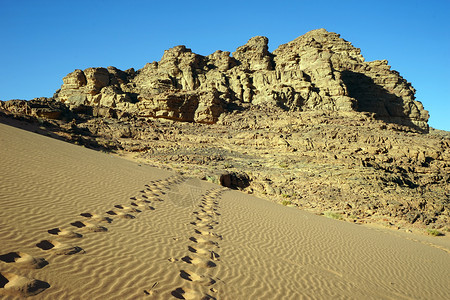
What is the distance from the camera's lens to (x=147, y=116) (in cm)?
3622

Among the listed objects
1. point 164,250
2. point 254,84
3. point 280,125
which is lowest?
point 164,250

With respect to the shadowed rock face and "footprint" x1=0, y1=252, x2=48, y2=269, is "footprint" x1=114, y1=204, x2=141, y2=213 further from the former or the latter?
the shadowed rock face

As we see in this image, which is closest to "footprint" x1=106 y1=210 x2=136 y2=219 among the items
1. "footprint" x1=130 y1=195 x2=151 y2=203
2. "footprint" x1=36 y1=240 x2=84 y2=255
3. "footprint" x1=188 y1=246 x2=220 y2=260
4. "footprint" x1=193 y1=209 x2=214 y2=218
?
"footprint" x1=130 y1=195 x2=151 y2=203

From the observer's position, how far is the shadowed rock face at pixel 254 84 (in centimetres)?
3700

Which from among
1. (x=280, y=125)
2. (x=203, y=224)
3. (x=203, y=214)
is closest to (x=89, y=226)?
(x=203, y=224)

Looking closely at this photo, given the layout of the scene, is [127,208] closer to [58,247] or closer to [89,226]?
[89,226]

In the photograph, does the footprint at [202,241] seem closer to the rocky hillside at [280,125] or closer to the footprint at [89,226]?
the footprint at [89,226]

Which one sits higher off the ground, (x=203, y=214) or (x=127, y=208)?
(x=127, y=208)

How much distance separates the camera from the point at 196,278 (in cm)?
369

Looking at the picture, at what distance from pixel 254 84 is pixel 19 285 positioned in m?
44.3

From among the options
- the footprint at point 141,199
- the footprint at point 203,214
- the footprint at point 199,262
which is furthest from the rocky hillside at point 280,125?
the footprint at point 199,262

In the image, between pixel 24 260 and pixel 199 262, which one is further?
pixel 199 262

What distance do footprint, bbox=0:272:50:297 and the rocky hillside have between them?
12.9m

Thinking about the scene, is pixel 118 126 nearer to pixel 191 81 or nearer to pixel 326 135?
pixel 191 81
